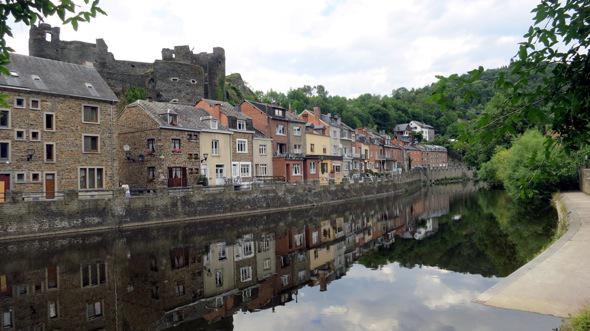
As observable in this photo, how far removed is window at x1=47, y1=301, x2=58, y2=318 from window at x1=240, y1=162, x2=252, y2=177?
3027 cm

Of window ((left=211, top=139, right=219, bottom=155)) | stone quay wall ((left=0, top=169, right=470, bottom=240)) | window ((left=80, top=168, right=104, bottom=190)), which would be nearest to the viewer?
stone quay wall ((left=0, top=169, right=470, bottom=240))

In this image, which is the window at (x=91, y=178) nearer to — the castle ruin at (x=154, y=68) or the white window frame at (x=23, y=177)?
the white window frame at (x=23, y=177)

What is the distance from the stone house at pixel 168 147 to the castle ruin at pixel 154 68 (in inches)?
510

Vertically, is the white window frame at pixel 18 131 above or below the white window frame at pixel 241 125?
below

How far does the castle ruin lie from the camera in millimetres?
49094

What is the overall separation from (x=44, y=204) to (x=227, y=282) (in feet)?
48.2

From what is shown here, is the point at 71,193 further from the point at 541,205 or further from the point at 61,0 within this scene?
the point at 541,205

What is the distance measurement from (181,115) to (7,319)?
1144 inches

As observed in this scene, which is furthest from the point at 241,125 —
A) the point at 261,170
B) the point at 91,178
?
the point at 91,178

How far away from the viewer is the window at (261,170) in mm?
46125

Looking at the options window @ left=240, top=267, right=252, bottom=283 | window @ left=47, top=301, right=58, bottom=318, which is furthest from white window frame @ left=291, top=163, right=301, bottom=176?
window @ left=47, top=301, right=58, bottom=318

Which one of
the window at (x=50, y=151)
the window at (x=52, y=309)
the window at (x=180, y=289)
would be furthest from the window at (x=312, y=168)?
the window at (x=52, y=309)

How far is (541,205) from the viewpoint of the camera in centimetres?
3884

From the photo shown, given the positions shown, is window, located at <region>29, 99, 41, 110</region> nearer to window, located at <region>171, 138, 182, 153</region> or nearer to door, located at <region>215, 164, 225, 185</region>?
window, located at <region>171, 138, 182, 153</region>
